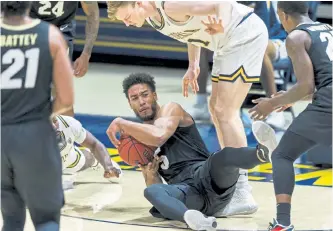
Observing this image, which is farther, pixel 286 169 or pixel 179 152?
pixel 179 152

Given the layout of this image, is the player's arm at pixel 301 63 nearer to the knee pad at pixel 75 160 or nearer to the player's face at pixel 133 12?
the player's face at pixel 133 12

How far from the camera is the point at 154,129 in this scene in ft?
18.7

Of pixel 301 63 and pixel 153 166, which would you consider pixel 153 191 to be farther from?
pixel 301 63

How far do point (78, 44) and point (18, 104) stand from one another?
8337 mm

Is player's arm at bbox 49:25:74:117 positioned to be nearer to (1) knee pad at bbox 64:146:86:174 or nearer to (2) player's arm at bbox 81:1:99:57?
(1) knee pad at bbox 64:146:86:174

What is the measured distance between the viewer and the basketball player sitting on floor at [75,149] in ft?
20.9

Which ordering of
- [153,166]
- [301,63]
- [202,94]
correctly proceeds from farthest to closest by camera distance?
[202,94] < [153,166] < [301,63]

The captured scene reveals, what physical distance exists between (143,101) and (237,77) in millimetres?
642

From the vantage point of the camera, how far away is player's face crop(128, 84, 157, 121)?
5.86 metres

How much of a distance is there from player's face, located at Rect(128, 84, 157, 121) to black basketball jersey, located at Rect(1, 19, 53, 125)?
1856 millimetres

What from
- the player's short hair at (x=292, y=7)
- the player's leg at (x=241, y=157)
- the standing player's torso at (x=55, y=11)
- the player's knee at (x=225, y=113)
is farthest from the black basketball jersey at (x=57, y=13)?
the player's short hair at (x=292, y=7)

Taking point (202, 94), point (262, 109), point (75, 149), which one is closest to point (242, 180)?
point (262, 109)

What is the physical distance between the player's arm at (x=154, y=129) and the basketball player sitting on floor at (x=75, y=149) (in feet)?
2.17

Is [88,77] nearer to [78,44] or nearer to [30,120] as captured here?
[78,44]
